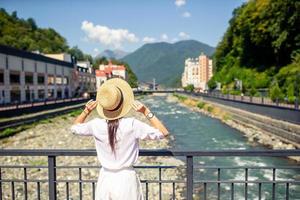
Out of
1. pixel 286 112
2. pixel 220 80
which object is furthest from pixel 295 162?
pixel 220 80

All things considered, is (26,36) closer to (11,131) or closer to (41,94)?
(41,94)

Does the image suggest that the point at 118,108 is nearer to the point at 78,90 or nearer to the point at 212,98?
the point at 212,98

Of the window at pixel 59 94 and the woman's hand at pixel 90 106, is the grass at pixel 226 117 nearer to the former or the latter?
the window at pixel 59 94

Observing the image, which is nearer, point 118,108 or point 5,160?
point 118,108

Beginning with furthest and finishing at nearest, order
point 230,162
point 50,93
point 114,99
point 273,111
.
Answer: point 50,93 < point 273,111 < point 230,162 < point 114,99

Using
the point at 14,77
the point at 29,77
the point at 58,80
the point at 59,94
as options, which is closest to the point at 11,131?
the point at 14,77

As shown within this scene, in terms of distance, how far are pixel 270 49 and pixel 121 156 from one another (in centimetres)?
5053

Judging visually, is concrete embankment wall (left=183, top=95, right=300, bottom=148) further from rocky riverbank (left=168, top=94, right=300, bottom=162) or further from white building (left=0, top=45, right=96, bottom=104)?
white building (left=0, top=45, right=96, bottom=104)

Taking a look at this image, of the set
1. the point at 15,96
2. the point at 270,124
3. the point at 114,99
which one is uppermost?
the point at 114,99

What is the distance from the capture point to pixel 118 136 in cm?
293

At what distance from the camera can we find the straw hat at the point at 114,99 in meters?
2.86

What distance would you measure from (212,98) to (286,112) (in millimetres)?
32940

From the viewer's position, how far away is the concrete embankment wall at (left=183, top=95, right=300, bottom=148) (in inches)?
816

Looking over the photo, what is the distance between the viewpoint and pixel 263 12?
1721 inches
